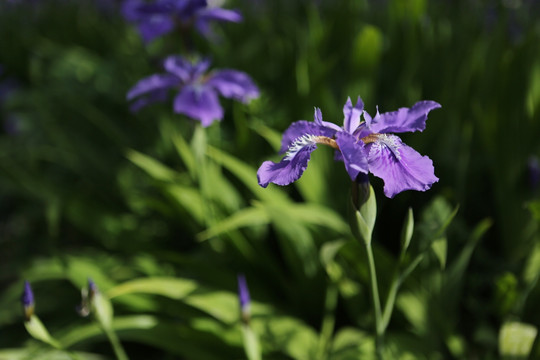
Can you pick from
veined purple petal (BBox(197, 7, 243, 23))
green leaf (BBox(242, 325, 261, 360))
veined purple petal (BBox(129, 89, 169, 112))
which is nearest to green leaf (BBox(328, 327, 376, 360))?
green leaf (BBox(242, 325, 261, 360))

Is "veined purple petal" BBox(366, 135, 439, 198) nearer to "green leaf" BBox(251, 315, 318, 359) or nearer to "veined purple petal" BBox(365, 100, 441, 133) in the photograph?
"veined purple petal" BBox(365, 100, 441, 133)

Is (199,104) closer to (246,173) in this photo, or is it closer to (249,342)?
(246,173)

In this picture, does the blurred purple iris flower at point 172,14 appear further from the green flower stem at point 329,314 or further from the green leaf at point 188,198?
the green flower stem at point 329,314

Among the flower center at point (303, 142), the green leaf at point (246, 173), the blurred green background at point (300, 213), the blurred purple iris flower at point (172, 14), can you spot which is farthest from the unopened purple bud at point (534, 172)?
the blurred purple iris flower at point (172, 14)

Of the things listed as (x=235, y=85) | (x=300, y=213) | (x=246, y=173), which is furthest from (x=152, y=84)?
(x=300, y=213)

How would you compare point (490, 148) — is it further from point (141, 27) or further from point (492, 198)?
point (141, 27)

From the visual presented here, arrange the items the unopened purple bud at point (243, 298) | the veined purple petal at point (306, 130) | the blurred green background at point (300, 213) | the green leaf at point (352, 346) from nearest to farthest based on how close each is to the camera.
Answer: the veined purple petal at point (306, 130) < the unopened purple bud at point (243, 298) < the green leaf at point (352, 346) < the blurred green background at point (300, 213)

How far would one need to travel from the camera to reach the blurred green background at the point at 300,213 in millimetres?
1420

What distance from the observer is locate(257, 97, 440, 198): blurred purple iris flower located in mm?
743

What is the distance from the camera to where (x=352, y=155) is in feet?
2.41

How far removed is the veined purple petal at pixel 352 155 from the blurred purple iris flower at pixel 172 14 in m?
1.02

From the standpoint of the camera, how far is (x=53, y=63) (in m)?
3.20

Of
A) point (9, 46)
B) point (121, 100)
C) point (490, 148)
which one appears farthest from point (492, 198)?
point (9, 46)

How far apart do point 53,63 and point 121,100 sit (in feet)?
2.65
